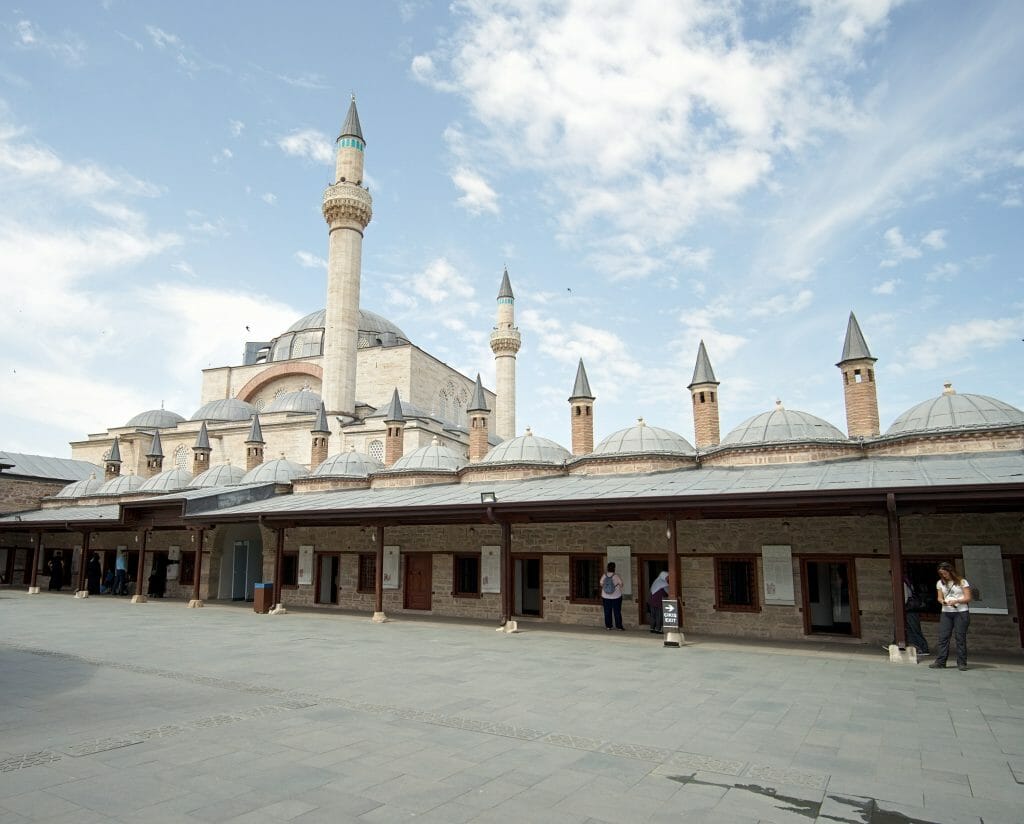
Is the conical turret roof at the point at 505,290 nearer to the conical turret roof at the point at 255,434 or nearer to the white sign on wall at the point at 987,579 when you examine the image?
the conical turret roof at the point at 255,434

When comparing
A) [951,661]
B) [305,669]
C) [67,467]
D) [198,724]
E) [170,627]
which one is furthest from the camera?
[67,467]

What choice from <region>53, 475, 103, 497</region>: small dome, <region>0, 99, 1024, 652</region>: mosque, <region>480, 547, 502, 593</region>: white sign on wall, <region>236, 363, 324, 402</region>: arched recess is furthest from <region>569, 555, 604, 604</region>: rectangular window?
<region>236, 363, 324, 402</region>: arched recess

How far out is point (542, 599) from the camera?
1532cm

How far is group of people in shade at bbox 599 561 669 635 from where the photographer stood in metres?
13.0

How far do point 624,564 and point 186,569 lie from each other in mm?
16728

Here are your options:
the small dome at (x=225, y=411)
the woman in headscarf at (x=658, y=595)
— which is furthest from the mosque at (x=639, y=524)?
the small dome at (x=225, y=411)

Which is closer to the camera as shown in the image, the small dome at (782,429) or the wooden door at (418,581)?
the small dome at (782,429)

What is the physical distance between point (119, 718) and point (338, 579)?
12596 mm

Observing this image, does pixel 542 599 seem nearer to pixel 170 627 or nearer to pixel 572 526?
pixel 572 526

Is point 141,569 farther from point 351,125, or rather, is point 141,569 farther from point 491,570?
point 351,125

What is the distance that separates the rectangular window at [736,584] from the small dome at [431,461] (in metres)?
9.54

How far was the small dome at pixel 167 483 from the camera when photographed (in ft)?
92.9

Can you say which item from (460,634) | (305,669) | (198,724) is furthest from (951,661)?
(198,724)

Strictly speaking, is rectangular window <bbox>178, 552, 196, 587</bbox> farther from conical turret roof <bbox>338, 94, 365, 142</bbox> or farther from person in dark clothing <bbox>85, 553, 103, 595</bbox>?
conical turret roof <bbox>338, 94, 365, 142</bbox>
